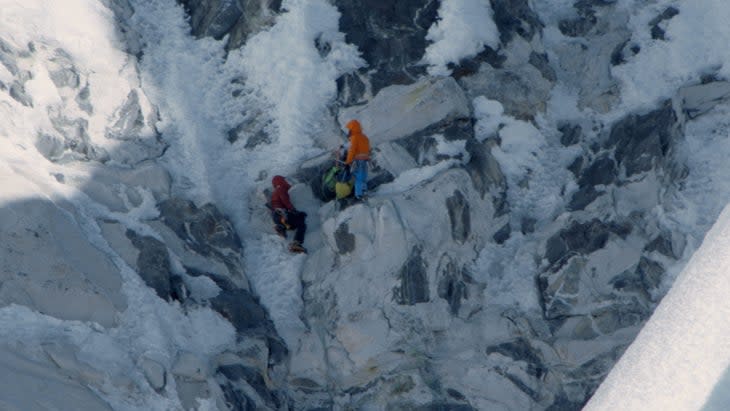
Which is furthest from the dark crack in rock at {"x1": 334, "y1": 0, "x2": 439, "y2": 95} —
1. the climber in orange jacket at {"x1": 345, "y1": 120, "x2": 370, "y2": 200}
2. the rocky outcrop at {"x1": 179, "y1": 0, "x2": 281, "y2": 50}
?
the rocky outcrop at {"x1": 179, "y1": 0, "x2": 281, "y2": 50}

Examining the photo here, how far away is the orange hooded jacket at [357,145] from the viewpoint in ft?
38.0

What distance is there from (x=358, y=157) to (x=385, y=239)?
3.47ft

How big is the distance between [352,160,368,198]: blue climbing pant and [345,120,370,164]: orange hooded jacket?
0.06 metres

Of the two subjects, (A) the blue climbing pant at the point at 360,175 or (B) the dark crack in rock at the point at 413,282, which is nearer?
(B) the dark crack in rock at the point at 413,282

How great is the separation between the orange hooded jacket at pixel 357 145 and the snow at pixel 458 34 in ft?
Result: 4.80

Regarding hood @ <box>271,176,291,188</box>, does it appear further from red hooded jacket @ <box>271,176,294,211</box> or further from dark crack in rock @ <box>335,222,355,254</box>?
dark crack in rock @ <box>335,222,355,254</box>

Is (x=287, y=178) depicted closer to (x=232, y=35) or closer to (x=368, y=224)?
(x=368, y=224)

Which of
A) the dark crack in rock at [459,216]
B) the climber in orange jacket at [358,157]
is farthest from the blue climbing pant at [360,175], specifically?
the dark crack in rock at [459,216]

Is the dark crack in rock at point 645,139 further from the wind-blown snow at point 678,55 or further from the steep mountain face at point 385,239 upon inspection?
the wind-blown snow at point 678,55

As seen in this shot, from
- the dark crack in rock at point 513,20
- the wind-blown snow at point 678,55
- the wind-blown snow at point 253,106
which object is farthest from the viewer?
the dark crack in rock at point 513,20

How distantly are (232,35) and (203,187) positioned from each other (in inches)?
103

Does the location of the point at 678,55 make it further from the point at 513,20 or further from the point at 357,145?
the point at 357,145

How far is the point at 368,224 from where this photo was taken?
1134 cm

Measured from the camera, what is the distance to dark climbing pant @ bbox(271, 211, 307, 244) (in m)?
11.7
